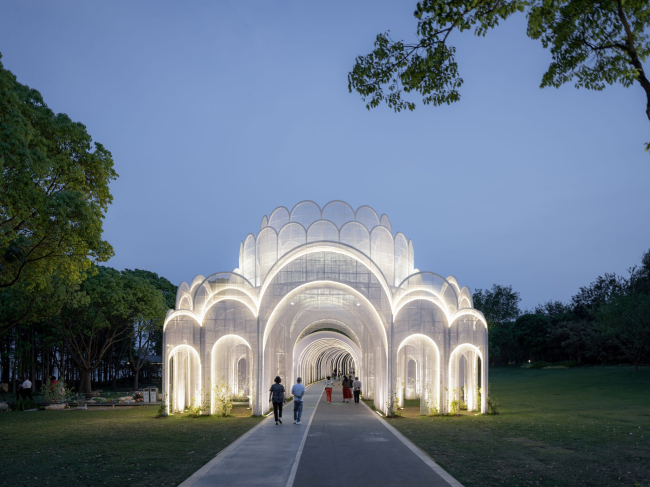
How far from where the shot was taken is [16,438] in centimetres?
1362

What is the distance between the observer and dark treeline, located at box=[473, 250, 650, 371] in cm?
3806

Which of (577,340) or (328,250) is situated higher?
(328,250)

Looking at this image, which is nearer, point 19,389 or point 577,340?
point 19,389

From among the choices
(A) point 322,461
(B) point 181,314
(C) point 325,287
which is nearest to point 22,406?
(B) point 181,314

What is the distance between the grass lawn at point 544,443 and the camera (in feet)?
28.3

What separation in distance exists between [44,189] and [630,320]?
36137mm

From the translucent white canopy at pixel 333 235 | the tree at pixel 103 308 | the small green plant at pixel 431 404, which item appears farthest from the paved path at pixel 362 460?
the tree at pixel 103 308

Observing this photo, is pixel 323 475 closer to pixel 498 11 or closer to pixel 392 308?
pixel 498 11

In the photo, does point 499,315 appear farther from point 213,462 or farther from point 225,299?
point 213,462

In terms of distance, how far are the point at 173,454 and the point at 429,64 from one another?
8455 millimetres

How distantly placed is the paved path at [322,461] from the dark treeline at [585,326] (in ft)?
95.3

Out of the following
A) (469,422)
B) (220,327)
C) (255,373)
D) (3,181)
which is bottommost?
(469,422)

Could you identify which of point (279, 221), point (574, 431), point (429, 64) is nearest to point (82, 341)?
point (279, 221)

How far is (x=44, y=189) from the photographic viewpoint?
14938mm
